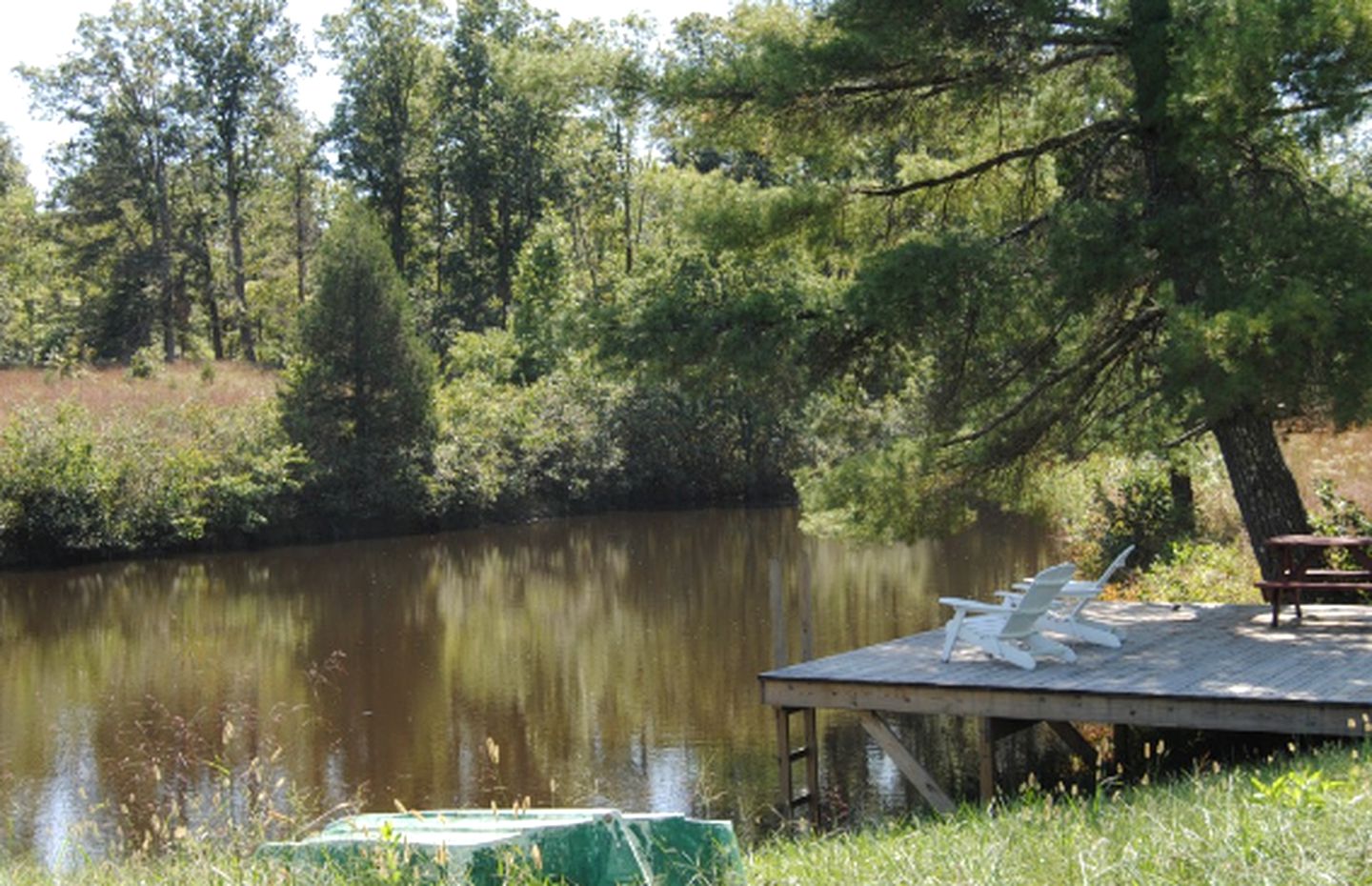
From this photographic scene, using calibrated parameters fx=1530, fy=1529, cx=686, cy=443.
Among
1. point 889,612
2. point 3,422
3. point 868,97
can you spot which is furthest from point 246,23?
point 868,97

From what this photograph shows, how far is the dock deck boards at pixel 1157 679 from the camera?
8.75 meters

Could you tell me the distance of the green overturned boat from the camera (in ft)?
15.2

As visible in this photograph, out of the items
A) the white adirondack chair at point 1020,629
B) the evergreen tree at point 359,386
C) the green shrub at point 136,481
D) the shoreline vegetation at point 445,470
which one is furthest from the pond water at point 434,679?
the evergreen tree at point 359,386

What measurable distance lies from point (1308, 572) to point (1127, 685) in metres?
3.72

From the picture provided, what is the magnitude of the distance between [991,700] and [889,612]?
1072 centimetres

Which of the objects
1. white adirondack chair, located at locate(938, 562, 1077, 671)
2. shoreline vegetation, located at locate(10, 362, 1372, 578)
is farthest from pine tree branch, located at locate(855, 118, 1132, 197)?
white adirondack chair, located at locate(938, 562, 1077, 671)

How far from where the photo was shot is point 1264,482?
42.3 feet

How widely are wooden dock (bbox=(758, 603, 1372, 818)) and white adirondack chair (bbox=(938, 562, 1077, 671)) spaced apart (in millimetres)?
112

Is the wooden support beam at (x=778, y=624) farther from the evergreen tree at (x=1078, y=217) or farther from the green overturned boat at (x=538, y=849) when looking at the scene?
the green overturned boat at (x=538, y=849)

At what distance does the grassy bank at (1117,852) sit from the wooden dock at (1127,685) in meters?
3.01

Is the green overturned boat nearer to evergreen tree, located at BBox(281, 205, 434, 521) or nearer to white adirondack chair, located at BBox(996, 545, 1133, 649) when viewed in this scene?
white adirondack chair, located at BBox(996, 545, 1133, 649)

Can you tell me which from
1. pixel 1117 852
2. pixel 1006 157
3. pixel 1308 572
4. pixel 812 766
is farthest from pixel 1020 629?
pixel 1117 852

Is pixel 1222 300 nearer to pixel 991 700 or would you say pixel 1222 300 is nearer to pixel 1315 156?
pixel 1315 156

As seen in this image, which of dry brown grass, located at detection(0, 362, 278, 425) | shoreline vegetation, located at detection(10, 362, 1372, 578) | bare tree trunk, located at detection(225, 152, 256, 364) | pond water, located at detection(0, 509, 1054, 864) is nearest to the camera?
pond water, located at detection(0, 509, 1054, 864)
